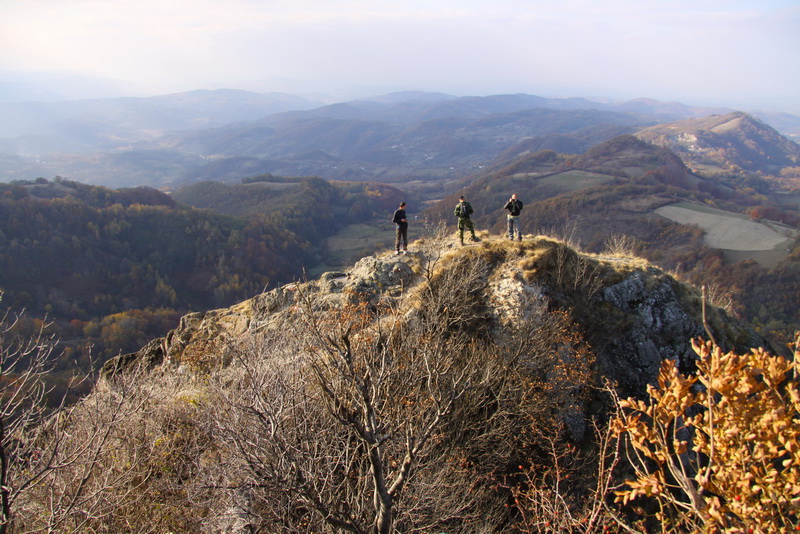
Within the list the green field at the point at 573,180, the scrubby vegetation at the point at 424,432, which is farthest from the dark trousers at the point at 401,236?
the green field at the point at 573,180

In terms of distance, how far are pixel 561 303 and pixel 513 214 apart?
415 centimetres

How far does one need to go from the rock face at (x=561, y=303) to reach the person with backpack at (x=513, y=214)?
2.40 feet

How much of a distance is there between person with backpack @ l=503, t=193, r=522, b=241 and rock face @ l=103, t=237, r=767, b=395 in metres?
0.73

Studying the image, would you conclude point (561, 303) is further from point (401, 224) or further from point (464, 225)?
point (401, 224)

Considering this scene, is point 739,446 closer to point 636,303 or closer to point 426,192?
point 636,303

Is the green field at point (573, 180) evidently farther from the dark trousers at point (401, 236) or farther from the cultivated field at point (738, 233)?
the dark trousers at point (401, 236)

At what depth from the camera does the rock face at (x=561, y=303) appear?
15.6 metres

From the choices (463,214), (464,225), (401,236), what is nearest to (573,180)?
(464,225)

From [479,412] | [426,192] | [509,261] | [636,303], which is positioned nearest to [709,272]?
[636,303]

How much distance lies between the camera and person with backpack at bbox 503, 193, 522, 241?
54.0 ft

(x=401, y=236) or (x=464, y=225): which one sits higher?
(x=464, y=225)

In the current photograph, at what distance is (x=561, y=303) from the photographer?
52.2 feet

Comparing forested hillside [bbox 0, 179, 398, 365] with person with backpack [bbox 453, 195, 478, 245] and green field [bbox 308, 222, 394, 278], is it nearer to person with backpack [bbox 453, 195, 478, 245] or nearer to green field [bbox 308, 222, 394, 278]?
green field [bbox 308, 222, 394, 278]

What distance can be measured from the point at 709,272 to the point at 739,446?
7422cm
